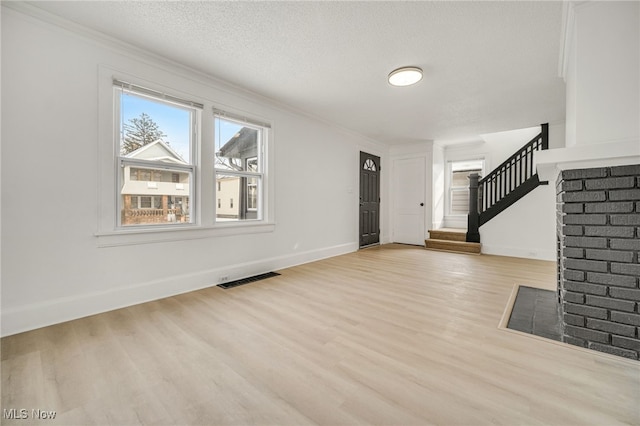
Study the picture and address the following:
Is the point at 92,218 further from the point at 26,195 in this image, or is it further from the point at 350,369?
the point at 350,369

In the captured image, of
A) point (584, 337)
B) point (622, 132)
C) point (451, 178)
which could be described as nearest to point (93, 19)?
point (622, 132)

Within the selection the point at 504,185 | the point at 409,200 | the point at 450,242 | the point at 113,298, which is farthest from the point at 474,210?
the point at 113,298

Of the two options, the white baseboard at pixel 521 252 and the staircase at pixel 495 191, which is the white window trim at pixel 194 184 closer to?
the staircase at pixel 495 191

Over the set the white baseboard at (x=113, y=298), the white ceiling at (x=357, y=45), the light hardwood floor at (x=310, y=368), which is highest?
the white ceiling at (x=357, y=45)

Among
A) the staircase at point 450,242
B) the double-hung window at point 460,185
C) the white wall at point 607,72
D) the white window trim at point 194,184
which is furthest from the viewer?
the double-hung window at point 460,185

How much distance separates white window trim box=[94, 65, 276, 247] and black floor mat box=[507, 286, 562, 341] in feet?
9.91

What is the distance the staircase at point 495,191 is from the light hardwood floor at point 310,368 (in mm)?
3133

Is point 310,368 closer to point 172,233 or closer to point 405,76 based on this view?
point 172,233

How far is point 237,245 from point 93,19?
2.56 metres

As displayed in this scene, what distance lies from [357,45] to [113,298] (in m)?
3.32

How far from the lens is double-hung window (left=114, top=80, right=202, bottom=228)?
2564 millimetres

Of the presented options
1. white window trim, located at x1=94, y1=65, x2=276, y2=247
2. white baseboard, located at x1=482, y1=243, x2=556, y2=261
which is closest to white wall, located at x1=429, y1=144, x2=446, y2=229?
white baseboard, located at x1=482, y1=243, x2=556, y2=261

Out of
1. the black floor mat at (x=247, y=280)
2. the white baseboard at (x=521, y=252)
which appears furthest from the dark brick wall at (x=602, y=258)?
the white baseboard at (x=521, y=252)

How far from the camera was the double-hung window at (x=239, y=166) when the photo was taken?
332cm
